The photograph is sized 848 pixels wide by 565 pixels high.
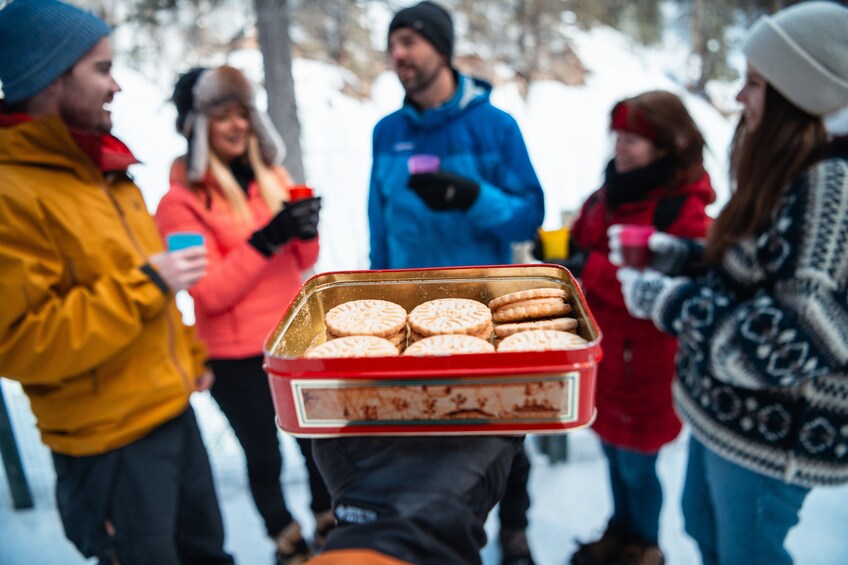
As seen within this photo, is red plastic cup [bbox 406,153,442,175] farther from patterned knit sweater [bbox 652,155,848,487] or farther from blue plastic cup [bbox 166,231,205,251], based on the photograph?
patterned knit sweater [bbox 652,155,848,487]

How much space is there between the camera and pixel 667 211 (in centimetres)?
208

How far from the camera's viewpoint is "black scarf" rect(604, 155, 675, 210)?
81.7 inches

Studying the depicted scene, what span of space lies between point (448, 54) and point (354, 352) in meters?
1.94

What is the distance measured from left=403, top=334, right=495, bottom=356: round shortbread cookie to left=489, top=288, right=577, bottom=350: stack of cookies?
0.11 metres

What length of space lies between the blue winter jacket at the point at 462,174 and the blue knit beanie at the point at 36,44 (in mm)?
1354

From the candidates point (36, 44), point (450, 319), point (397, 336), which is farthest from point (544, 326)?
point (36, 44)

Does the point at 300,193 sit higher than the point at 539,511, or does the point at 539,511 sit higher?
the point at 300,193

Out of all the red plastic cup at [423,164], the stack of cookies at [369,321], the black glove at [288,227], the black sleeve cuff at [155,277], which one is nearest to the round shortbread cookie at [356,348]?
the stack of cookies at [369,321]

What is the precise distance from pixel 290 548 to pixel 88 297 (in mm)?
1688

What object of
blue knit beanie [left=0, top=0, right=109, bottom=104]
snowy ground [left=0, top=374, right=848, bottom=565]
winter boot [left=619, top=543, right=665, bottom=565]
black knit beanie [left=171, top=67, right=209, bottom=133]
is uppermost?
blue knit beanie [left=0, top=0, right=109, bottom=104]

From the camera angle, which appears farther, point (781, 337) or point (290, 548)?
point (290, 548)

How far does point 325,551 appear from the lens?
2.76ft

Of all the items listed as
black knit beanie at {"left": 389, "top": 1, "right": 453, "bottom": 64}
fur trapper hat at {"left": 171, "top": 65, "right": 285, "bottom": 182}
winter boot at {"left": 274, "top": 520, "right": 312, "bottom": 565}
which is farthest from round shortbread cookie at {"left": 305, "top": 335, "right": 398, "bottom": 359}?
winter boot at {"left": 274, "top": 520, "right": 312, "bottom": 565}

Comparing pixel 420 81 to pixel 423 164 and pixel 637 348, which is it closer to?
pixel 423 164
